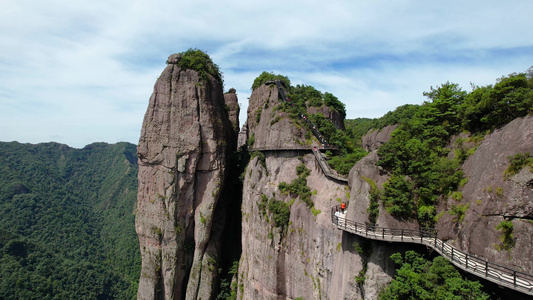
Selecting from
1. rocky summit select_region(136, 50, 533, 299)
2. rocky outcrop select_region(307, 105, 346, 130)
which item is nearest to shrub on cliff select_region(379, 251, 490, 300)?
rocky summit select_region(136, 50, 533, 299)

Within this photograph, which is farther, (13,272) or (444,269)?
(13,272)

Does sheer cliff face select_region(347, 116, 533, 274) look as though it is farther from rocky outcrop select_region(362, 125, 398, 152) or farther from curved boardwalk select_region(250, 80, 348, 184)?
rocky outcrop select_region(362, 125, 398, 152)

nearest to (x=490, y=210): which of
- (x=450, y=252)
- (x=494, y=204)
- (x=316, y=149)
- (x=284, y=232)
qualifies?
(x=494, y=204)

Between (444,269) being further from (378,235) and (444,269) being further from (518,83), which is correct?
(518,83)

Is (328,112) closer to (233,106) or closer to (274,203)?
(233,106)

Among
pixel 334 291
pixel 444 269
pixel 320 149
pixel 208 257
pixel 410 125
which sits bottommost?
pixel 208 257

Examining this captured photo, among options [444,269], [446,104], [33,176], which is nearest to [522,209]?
[444,269]

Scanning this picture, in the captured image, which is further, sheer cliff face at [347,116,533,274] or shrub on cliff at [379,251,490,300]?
shrub on cliff at [379,251,490,300]
